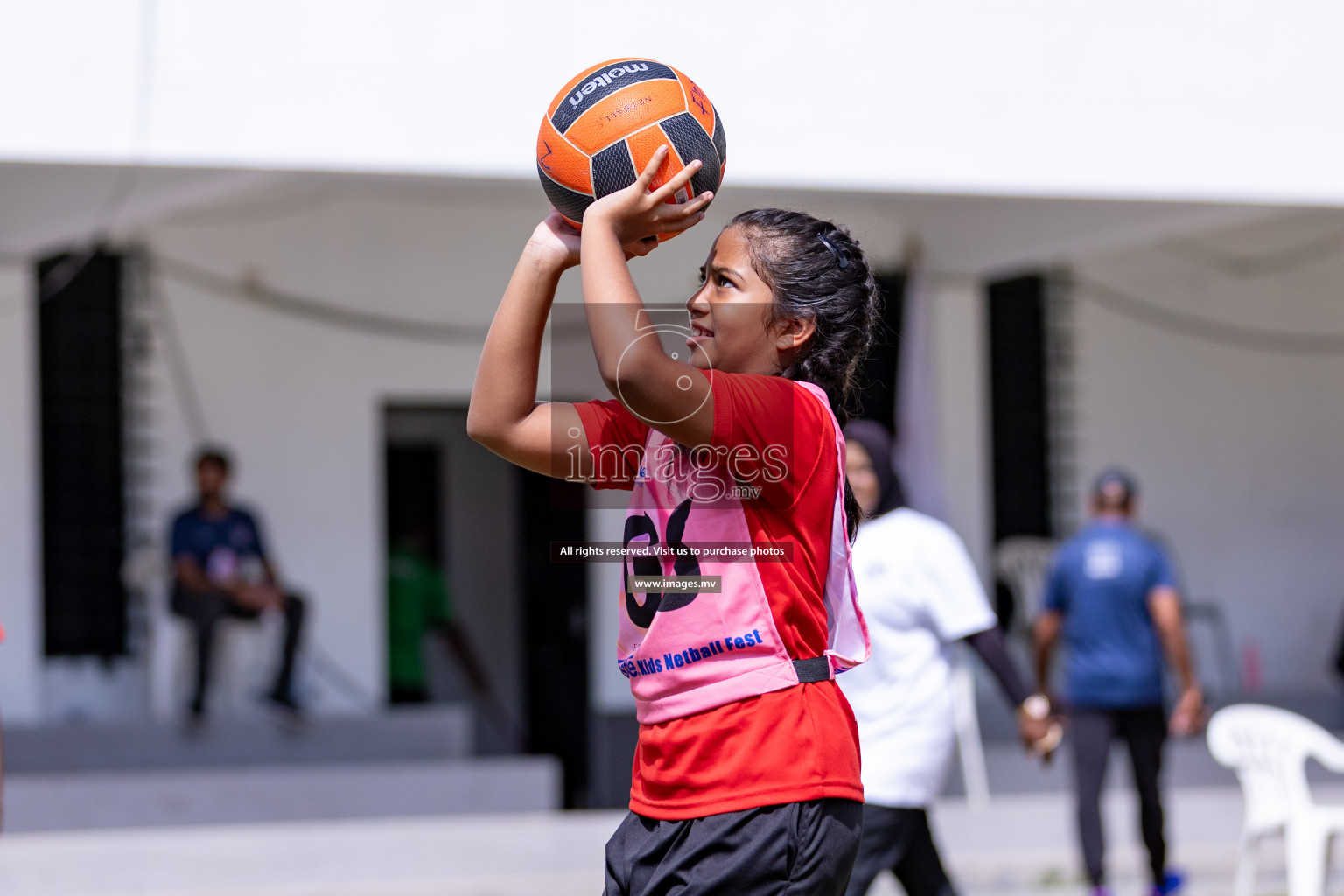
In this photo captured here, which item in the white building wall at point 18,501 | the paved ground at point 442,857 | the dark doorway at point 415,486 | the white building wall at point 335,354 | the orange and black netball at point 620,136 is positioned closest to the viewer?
the orange and black netball at point 620,136

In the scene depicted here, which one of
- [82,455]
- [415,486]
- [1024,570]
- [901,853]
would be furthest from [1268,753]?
[415,486]

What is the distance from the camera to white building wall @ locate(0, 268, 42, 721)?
24.6ft

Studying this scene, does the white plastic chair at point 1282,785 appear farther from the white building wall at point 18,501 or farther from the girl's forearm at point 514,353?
the white building wall at point 18,501

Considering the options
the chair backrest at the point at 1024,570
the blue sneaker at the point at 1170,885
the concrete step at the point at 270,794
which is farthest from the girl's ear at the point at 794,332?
the chair backrest at the point at 1024,570

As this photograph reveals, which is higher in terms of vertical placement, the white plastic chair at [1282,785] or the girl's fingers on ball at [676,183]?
the girl's fingers on ball at [676,183]

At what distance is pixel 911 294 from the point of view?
8.45m

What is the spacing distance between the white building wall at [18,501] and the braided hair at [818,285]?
651cm

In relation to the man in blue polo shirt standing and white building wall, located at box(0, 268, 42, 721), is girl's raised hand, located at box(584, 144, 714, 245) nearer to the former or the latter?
the man in blue polo shirt standing

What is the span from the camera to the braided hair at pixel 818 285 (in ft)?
6.18

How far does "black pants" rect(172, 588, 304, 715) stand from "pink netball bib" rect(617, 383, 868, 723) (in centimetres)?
569

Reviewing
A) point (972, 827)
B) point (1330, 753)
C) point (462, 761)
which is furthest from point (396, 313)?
point (1330, 753)

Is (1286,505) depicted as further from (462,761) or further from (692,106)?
(692,106)

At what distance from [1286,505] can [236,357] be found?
685cm

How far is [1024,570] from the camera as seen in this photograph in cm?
912
